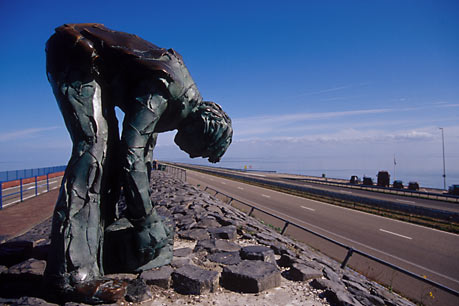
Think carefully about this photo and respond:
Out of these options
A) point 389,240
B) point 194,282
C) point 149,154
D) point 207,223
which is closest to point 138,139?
point 149,154

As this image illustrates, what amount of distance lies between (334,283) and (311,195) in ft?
66.1

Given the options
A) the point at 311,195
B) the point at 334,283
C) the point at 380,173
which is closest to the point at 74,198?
the point at 334,283

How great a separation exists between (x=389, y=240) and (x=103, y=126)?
10.7 m

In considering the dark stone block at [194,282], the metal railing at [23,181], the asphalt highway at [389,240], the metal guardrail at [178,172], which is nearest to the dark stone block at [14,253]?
the dark stone block at [194,282]

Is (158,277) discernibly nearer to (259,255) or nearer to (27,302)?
(27,302)

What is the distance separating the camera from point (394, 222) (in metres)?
13.7

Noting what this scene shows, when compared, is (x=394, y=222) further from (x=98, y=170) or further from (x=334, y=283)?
(x=98, y=170)

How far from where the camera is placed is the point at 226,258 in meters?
4.12

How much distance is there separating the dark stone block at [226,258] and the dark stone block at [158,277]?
0.83m

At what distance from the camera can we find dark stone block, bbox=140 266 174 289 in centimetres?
319

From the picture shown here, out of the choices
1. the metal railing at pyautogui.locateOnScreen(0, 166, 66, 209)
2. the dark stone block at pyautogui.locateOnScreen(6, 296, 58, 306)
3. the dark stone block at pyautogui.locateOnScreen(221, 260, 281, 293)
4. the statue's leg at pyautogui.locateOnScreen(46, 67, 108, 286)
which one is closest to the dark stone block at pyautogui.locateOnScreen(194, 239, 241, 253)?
the dark stone block at pyautogui.locateOnScreen(221, 260, 281, 293)

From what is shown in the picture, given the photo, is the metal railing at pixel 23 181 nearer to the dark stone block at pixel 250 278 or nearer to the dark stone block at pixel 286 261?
the dark stone block at pixel 286 261

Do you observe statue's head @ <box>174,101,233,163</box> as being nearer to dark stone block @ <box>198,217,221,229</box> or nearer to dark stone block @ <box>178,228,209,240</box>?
dark stone block @ <box>178,228,209,240</box>

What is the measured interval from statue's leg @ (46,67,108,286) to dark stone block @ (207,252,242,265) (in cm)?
162
